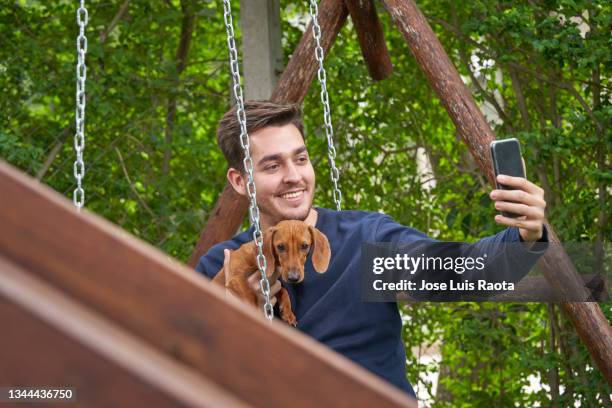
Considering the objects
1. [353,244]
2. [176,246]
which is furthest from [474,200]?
[353,244]

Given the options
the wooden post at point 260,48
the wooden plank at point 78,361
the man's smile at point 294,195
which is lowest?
the wooden plank at point 78,361

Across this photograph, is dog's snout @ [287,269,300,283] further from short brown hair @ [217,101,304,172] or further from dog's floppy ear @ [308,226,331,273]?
short brown hair @ [217,101,304,172]

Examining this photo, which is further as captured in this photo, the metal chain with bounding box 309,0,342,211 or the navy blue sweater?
the metal chain with bounding box 309,0,342,211

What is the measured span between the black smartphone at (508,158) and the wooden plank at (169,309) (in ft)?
4.11

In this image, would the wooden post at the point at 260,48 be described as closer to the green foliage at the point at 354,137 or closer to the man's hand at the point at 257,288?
the green foliage at the point at 354,137

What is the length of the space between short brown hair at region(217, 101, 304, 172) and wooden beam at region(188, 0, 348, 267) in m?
1.06

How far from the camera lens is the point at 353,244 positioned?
2.69 metres

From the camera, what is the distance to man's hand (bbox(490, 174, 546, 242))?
2045mm

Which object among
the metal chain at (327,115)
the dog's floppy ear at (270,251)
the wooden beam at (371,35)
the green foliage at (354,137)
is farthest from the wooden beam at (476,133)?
the green foliage at (354,137)

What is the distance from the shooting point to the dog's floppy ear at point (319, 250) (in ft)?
8.12

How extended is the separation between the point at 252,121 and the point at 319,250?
0.46 metres

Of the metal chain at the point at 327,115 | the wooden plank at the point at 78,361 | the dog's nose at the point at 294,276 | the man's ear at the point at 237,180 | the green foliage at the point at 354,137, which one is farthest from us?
the green foliage at the point at 354,137

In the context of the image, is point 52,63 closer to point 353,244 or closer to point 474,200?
point 474,200

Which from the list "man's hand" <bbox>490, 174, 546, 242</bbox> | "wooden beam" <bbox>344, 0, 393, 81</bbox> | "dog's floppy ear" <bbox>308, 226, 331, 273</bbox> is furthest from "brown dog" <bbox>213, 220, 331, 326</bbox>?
"wooden beam" <bbox>344, 0, 393, 81</bbox>
